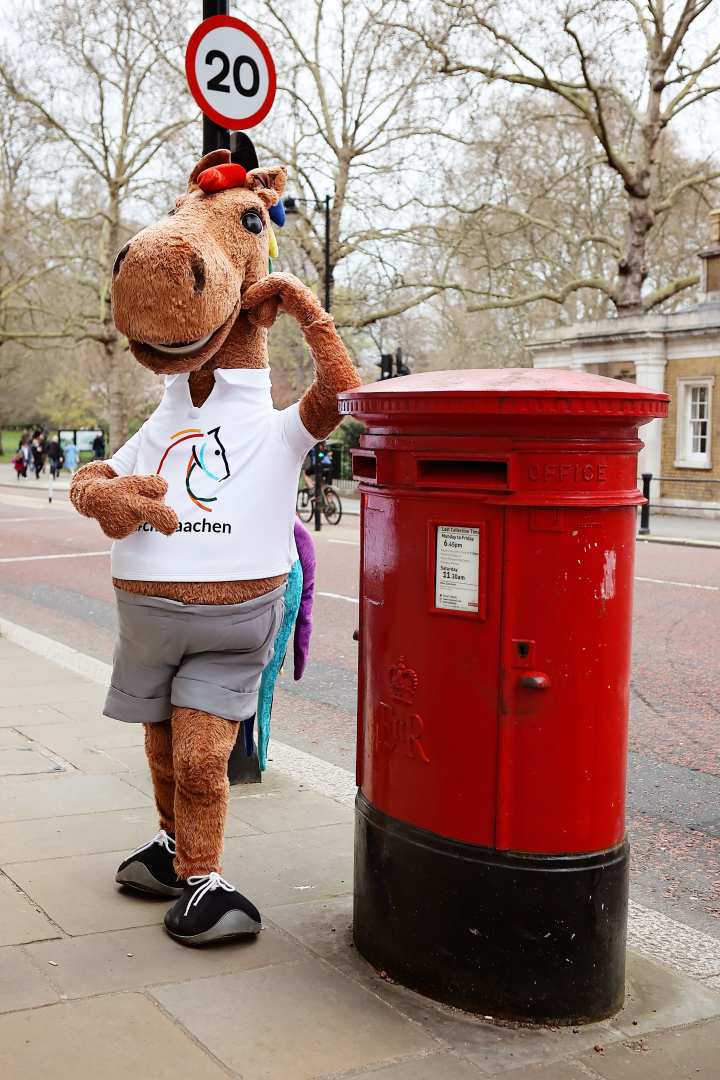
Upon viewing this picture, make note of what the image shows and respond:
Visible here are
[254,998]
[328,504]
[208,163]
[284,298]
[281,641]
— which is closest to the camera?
[254,998]

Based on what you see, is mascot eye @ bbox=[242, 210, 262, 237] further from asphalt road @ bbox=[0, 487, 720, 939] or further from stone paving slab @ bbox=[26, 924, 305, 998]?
asphalt road @ bbox=[0, 487, 720, 939]

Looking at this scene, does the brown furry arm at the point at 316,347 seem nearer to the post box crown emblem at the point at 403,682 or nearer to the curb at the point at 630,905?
the post box crown emblem at the point at 403,682

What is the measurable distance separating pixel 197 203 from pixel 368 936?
7.34 ft

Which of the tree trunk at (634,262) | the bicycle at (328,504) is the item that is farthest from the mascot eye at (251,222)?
the tree trunk at (634,262)

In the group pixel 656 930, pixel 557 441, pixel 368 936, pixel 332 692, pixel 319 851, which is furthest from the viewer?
pixel 332 692

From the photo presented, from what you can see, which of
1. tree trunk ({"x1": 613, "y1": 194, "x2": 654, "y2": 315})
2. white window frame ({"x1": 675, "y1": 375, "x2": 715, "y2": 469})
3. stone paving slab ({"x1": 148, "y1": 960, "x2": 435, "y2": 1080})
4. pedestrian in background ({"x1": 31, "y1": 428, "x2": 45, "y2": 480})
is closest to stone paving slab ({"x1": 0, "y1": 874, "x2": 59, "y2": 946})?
stone paving slab ({"x1": 148, "y1": 960, "x2": 435, "y2": 1080})

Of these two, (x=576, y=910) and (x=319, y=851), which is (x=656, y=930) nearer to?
(x=576, y=910)

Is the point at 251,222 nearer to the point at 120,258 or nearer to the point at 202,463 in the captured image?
the point at 120,258

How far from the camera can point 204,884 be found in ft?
11.7

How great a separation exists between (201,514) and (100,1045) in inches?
57.7

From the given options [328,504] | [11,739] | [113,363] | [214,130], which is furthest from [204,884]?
[113,363]

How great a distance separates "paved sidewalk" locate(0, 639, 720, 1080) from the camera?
2838 millimetres

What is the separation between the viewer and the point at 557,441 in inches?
118

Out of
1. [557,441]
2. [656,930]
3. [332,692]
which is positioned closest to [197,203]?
[557,441]
